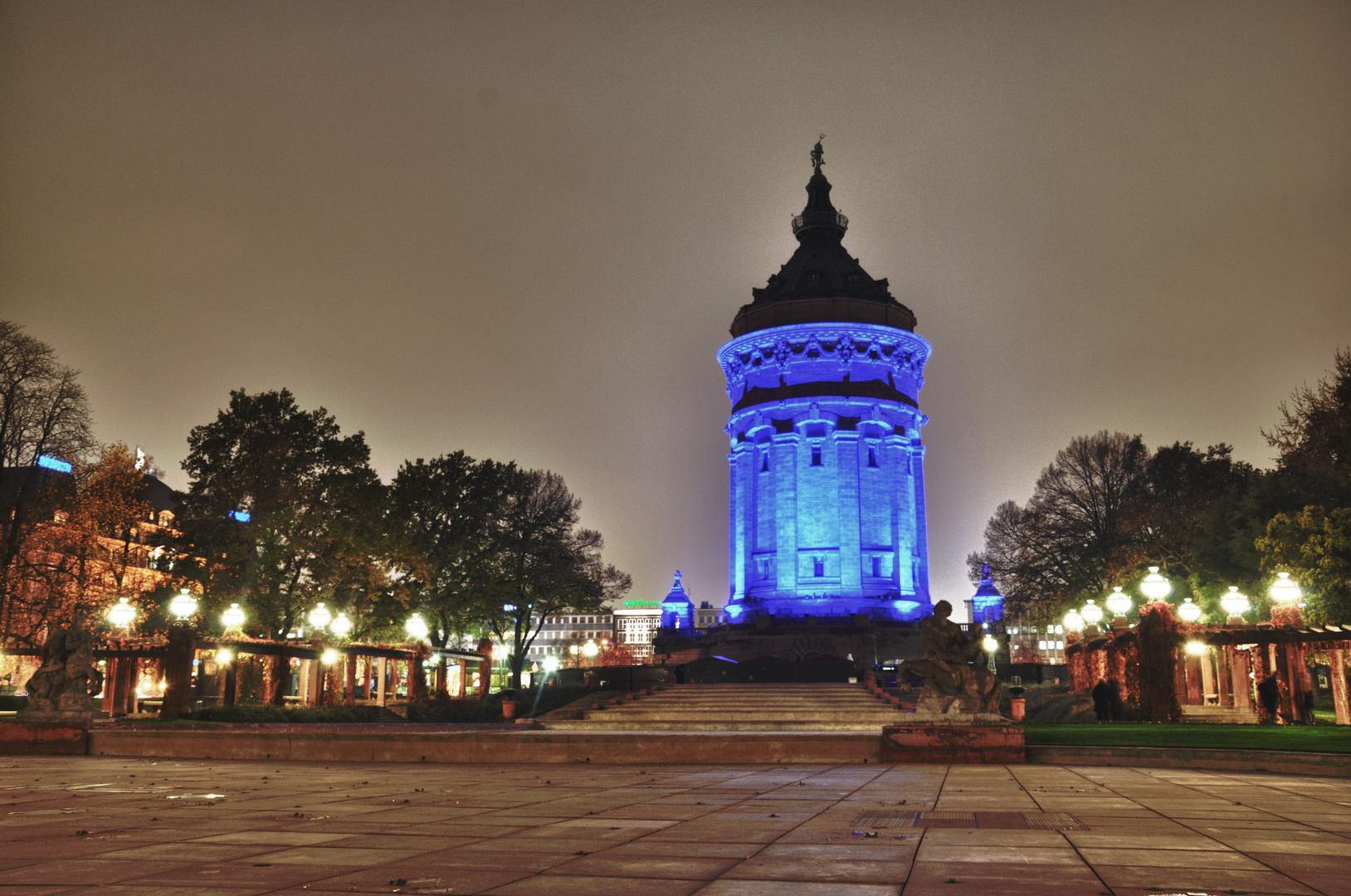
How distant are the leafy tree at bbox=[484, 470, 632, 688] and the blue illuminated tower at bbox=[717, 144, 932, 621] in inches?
582

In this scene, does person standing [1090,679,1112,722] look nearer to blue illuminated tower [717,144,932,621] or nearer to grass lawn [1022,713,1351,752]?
grass lawn [1022,713,1351,752]

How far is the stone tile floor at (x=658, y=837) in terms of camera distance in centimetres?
768

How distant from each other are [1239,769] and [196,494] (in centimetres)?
4341

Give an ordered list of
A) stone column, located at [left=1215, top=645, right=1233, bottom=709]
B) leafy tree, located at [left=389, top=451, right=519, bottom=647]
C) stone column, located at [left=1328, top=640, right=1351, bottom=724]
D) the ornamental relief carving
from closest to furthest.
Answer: stone column, located at [left=1328, top=640, right=1351, bottom=724], stone column, located at [left=1215, top=645, right=1233, bottom=709], leafy tree, located at [left=389, top=451, right=519, bottom=647], the ornamental relief carving

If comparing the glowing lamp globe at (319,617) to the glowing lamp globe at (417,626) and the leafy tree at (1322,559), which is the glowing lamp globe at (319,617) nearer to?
the glowing lamp globe at (417,626)

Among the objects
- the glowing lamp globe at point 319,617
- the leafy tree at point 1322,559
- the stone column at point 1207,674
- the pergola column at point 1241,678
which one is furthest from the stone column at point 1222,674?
the glowing lamp globe at point 319,617

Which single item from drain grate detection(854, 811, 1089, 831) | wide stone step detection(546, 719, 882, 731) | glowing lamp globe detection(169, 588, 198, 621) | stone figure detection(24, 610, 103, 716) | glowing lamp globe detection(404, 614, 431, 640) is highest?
glowing lamp globe detection(169, 588, 198, 621)

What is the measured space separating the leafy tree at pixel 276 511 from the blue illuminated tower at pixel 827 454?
37012mm

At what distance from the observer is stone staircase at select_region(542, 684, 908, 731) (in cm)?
3812

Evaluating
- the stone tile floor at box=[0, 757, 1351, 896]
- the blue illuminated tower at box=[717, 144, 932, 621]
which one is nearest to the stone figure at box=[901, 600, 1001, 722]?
the stone tile floor at box=[0, 757, 1351, 896]

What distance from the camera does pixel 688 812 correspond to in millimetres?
12258

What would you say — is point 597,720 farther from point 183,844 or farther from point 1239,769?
point 183,844

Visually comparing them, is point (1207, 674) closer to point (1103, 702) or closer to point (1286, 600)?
point (1286, 600)

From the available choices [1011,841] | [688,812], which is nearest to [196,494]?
[688,812]
